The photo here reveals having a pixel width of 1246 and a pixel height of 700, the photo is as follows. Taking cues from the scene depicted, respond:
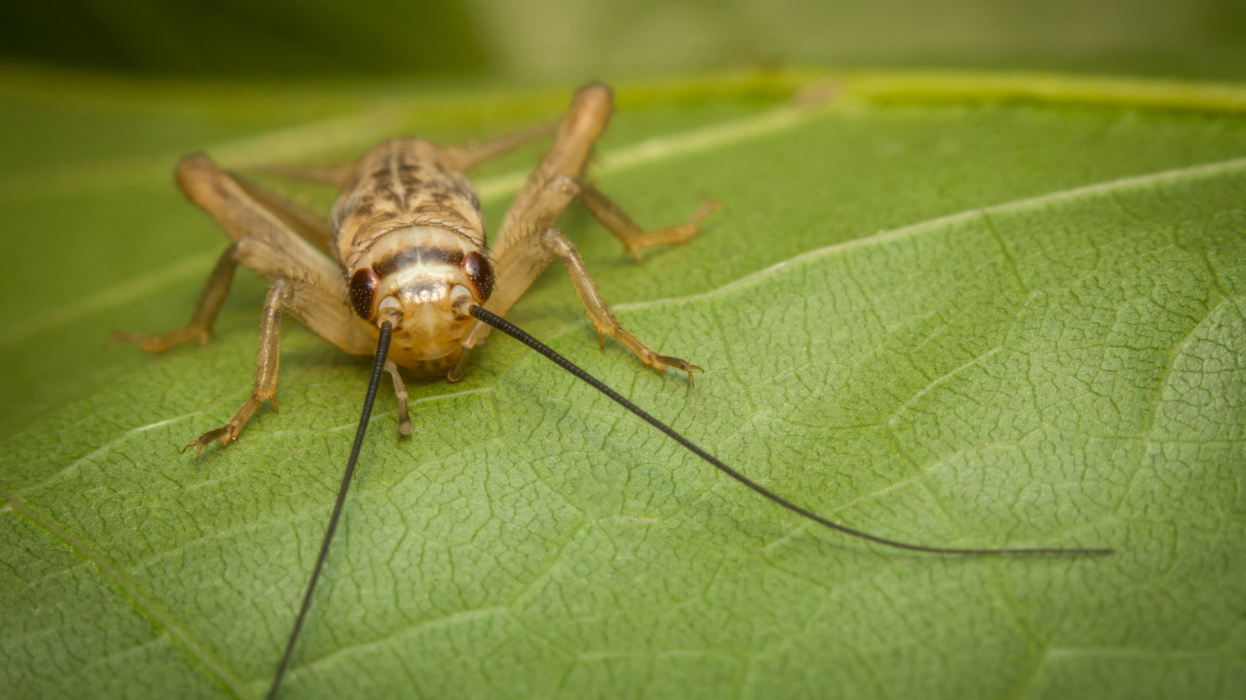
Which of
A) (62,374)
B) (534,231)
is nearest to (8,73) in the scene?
(62,374)

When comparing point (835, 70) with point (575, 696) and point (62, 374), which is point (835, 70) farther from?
point (62, 374)

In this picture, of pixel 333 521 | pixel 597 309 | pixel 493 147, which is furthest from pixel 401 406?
pixel 493 147

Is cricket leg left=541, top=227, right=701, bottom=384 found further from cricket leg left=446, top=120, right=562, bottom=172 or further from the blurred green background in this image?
the blurred green background

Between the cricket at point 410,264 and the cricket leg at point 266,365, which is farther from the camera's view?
the cricket leg at point 266,365

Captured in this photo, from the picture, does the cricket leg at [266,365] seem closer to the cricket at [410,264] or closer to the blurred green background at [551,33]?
the cricket at [410,264]

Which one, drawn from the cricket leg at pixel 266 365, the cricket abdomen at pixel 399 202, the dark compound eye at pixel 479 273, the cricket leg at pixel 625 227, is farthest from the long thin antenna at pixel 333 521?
the cricket leg at pixel 625 227

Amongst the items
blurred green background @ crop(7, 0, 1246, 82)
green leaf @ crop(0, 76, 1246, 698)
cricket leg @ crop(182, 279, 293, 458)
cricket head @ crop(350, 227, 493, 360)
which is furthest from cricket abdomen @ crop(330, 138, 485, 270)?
blurred green background @ crop(7, 0, 1246, 82)
